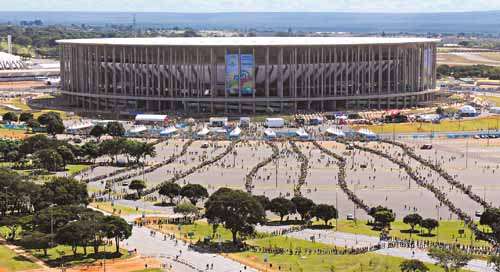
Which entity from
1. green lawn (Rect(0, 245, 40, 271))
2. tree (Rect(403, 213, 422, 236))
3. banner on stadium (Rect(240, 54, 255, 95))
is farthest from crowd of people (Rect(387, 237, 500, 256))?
banner on stadium (Rect(240, 54, 255, 95))

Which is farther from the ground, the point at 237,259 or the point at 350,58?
the point at 350,58

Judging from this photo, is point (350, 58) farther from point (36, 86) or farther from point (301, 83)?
point (36, 86)

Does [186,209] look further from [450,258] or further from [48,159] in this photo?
[48,159]

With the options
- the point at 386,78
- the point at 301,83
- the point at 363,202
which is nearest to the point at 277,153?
the point at 363,202

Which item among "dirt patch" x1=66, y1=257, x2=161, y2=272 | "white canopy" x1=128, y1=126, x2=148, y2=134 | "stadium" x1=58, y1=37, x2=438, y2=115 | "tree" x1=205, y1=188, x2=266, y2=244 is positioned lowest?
"dirt patch" x1=66, y1=257, x2=161, y2=272

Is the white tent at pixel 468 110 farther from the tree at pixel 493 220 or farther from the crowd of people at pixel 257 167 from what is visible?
the tree at pixel 493 220

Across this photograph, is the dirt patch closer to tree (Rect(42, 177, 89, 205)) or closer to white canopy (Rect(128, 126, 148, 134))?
tree (Rect(42, 177, 89, 205))

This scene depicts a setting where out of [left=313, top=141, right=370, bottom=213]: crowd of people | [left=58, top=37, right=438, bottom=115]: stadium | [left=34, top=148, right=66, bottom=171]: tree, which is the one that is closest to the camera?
[left=313, top=141, right=370, bottom=213]: crowd of people
